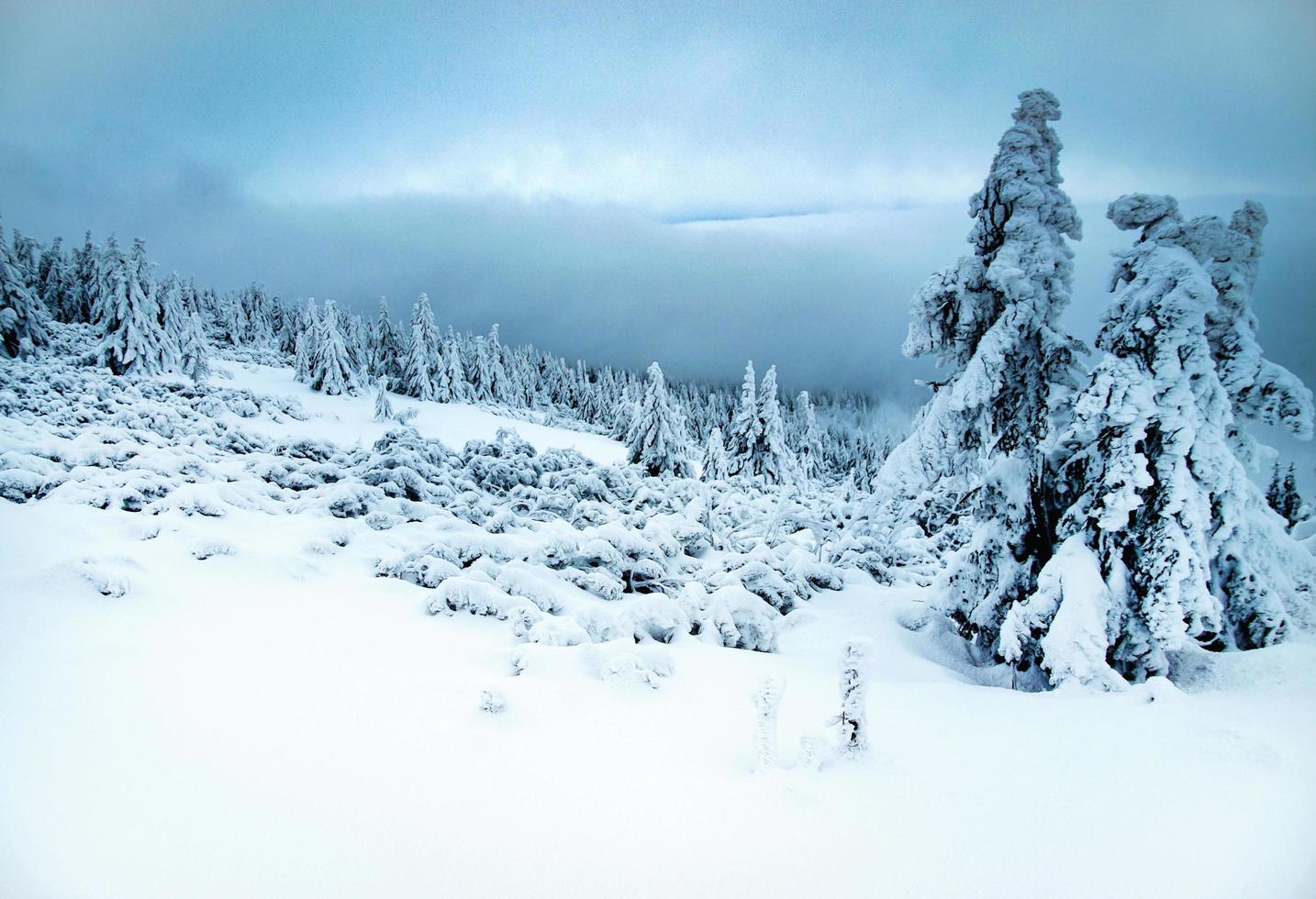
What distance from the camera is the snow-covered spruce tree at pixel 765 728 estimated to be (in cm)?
377

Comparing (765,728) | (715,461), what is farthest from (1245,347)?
(715,461)

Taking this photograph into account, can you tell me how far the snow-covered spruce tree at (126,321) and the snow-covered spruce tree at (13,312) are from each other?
10.2 feet

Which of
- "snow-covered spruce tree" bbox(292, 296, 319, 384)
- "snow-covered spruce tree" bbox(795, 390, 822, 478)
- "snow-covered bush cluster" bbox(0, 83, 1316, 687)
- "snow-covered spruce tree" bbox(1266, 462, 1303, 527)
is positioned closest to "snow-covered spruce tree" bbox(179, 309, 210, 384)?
"snow-covered spruce tree" bbox(292, 296, 319, 384)

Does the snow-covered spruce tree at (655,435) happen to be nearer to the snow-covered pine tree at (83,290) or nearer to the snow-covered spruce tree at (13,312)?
the snow-covered spruce tree at (13,312)

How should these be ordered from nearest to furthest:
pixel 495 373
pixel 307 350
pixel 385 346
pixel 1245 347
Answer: pixel 1245 347 → pixel 307 350 → pixel 385 346 → pixel 495 373

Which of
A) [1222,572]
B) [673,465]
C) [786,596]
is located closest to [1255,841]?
[1222,572]

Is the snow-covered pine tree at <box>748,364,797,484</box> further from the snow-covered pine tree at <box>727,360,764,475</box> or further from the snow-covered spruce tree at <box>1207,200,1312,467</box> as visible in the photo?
the snow-covered spruce tree at <box>1207,200,1312,467</box>

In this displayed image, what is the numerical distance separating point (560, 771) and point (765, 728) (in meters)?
1.55

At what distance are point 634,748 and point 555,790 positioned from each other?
0.81 m

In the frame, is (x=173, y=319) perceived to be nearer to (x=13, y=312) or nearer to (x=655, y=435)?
(x=13, y=312)

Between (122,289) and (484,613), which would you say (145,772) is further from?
(122,289)

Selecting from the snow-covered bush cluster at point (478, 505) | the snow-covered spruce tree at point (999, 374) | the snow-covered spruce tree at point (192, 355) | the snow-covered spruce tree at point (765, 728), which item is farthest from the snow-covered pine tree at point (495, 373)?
the snow-covered spruce tree at point (765, 728)

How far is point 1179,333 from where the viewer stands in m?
6.82

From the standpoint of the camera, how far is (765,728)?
12.4 ft
